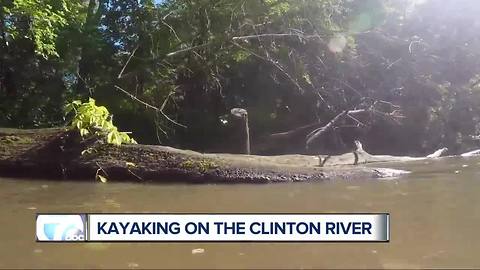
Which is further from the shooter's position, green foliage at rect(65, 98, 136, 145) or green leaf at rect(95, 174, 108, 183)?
green foliage at rect(65, 98, 136, 145)

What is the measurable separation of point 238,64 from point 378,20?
502 centimetres

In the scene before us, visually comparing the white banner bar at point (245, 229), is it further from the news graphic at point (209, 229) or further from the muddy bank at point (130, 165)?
the muddy bank at point (130, 165)

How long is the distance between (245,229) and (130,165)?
4012 millimetres

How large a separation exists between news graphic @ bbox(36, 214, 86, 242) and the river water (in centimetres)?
11

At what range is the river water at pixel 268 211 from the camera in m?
3.70

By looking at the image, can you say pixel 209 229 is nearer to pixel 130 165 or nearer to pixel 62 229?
pixel 62 229

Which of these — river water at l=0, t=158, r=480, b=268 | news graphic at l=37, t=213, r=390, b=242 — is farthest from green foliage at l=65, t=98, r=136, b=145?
news graphic at l=37, t=213, r=390, b=242

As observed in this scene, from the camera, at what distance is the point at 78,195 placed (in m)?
6.49

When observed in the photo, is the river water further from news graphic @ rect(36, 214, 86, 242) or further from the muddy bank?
the muddy bank

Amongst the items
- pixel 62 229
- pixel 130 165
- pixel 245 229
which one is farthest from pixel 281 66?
pixel 62 229

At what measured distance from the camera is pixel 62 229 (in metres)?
4.25

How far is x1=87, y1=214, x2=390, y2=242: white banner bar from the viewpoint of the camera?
13.8 ft

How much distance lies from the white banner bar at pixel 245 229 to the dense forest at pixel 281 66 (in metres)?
11.6

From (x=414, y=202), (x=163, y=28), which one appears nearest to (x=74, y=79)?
(x=163, y=28)
